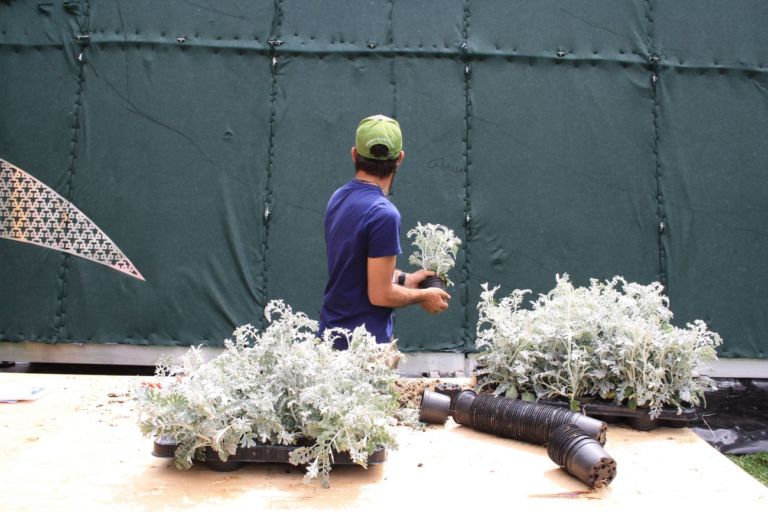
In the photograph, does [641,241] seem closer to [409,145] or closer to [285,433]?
[409,145]

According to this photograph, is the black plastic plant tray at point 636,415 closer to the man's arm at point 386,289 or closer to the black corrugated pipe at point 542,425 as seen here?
the black corrugated pipe at point 542,425

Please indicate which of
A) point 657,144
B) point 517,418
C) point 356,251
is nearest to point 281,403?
point 517,418

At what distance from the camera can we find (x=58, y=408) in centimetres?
257

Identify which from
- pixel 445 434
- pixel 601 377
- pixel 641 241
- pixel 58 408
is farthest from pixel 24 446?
pixel 641 241

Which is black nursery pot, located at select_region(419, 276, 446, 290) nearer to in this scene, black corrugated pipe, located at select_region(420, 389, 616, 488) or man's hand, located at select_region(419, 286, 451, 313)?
man's hand, located at select_region(419, 286, 451, 313)

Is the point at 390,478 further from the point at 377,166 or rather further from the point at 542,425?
the point at 377,166

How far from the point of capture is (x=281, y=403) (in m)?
2.04

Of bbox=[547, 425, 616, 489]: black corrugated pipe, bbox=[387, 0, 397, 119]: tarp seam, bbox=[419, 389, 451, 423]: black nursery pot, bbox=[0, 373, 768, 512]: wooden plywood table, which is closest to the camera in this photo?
bbox=[0, 373, 768, 512]: wooden plywood table

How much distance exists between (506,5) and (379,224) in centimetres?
363

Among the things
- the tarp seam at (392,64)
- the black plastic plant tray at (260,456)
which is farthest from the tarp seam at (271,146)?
the black plastic plant tray at (260,456)

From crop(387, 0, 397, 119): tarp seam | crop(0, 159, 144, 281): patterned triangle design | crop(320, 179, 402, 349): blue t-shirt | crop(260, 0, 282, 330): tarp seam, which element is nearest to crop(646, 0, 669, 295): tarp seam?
crop(387, 0, 397, 119): tarp seam

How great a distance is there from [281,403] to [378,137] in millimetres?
1115

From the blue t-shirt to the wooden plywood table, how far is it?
0.55 meters

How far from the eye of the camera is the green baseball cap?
275 cm
